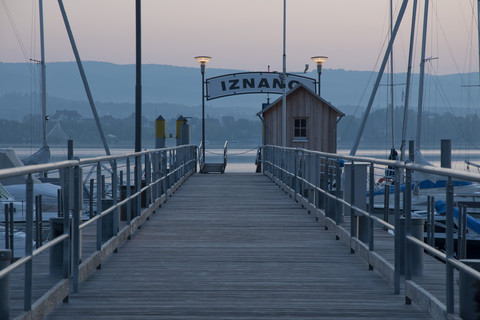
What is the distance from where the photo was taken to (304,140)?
3525 cm

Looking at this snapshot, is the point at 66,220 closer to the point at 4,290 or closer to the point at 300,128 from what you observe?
the point at 4,290

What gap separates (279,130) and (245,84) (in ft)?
18.8

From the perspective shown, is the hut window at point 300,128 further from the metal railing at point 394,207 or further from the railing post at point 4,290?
the railing post at point 4,290

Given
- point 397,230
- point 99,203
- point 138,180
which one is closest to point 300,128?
point 138,180

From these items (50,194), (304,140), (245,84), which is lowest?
(50,194)

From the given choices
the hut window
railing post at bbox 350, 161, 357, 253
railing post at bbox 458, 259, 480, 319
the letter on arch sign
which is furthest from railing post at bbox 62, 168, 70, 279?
the letter on arch sign

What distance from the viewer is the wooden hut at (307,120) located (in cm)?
3550

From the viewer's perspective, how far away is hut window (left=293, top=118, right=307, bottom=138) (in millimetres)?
35500

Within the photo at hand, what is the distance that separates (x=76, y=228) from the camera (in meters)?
6.55

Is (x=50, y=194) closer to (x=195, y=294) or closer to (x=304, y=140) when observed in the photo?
(x=304, y=140)

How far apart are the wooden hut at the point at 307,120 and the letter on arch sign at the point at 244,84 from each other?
4450mm

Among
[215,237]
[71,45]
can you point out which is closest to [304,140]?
[71,45]

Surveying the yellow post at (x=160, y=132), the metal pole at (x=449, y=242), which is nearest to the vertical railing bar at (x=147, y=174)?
the metal pole at (x=449, y=242)

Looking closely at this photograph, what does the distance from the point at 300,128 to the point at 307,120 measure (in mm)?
553
